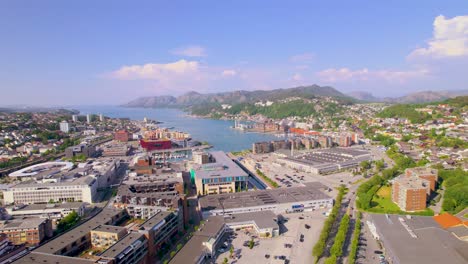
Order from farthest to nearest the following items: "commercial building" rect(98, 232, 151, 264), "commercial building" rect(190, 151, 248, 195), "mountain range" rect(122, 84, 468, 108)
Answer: "mountain range" rect(122, 84, 468, 108)
"commercial building" rect(190, 151, 248, 195)
"commercial building" rect(98, 232, 151, 264)

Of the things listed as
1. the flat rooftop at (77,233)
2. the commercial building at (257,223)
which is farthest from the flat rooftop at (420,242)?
the flat rooftop at (77,233)

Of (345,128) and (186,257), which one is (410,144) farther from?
(186,257)

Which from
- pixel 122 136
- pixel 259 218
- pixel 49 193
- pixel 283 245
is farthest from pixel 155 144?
pixel 283 245

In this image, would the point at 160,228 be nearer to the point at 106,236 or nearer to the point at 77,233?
the point at 106,236

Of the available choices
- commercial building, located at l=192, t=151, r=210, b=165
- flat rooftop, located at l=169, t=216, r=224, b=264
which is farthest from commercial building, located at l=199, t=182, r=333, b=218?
commercial building, located at l=192, t=151, r=210, b=165

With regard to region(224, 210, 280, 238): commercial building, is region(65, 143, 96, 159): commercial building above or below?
above

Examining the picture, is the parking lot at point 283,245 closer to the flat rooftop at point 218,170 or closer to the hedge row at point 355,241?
the hedge row at point 355,241

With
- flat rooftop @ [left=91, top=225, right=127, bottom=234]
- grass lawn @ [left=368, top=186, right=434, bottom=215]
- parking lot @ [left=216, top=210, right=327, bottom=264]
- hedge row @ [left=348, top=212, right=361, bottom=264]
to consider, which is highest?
flat rooftop @ [left=91, top=225, right=127, bottom=234]

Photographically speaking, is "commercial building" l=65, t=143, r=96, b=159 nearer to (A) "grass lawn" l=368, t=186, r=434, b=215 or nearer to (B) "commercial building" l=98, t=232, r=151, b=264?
(B) "commercial building" l=98, t=232, r=151, b=264
